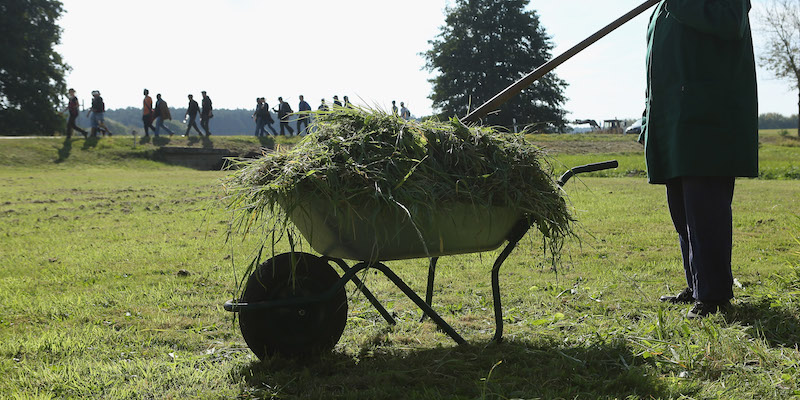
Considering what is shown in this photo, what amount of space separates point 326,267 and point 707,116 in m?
2.02

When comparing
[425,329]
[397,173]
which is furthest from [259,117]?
[397,173]

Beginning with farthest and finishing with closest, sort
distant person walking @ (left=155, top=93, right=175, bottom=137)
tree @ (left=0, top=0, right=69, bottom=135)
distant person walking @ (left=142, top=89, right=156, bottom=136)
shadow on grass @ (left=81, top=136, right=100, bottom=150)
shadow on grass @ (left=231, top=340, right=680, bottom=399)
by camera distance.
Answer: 1. tree @ (left=0, top=0, right=69, bottom=135)
2. distant person walking @ (left=155, top=93, right=175, bottom=137)
3. distant person walking @ (left=142, top=89, right=156, bottom=136)
4. shadow on grass @ (left=81, top=136, right=100, bottom=150)
5. shadow on grass @ (left=231, top=340, right=680, bottom=399)

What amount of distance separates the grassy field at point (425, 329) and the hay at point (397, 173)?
0.21 m

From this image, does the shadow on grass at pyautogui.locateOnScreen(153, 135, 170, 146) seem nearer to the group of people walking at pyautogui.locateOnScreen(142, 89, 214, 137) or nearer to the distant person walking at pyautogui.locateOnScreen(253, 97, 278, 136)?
the group of people walking at pyautogui.locateOnScreen(142, 89, 214, 137)

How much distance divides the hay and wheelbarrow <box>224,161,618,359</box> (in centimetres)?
8

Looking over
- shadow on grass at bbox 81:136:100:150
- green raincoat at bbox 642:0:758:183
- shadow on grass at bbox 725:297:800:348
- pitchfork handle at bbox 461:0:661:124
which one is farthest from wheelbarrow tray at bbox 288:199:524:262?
shadow on grass at bbox 81:136:100:150

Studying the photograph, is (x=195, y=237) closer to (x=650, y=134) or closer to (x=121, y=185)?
(x=650, y=134)

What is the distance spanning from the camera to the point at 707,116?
3096 millimetres

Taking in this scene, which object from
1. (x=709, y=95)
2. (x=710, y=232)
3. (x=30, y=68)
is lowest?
(x=710, y=232)

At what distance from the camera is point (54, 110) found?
114 ft

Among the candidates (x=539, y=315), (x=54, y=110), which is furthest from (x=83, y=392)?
(x=54, y=110)

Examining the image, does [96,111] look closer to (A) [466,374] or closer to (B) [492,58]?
(A) [466,374]

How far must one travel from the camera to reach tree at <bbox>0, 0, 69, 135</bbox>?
32.4 metres

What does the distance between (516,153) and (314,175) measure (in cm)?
99
